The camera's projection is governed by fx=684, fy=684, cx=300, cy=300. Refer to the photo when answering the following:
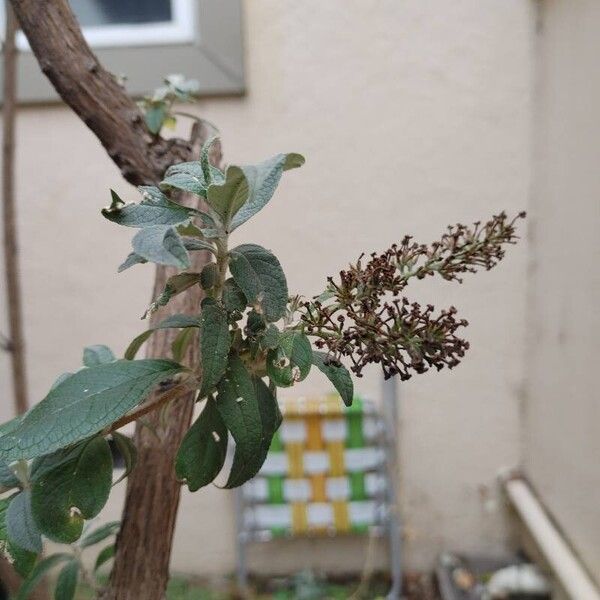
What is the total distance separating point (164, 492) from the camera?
56 cm

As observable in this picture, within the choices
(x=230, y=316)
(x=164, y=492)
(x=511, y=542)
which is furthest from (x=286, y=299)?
(x=511, y=542)

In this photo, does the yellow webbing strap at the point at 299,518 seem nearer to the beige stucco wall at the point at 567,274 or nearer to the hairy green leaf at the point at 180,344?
the beige stucco wall at the point at 567,274

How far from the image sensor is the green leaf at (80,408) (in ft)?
1.23

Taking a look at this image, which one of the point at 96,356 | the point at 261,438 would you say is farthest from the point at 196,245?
the point at 96,356

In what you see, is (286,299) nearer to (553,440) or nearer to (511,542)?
(553,440)

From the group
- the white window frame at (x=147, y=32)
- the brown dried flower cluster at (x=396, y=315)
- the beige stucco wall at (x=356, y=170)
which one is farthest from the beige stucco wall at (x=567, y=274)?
the brown dried flower cluster at (x=396, y=315)

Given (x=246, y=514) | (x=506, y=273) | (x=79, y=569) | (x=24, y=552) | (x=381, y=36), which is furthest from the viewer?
(x=246, y=514)

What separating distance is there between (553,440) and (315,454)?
602 mm

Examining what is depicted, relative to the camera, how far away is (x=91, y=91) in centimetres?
64

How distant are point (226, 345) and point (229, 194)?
9 cm

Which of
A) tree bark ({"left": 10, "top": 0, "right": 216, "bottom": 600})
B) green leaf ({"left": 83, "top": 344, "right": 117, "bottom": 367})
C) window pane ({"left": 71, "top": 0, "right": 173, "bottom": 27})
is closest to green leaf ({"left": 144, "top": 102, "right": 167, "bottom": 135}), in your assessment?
tree bark ({"left": 10, "top": 0, "right": 216, "bottom": 600})

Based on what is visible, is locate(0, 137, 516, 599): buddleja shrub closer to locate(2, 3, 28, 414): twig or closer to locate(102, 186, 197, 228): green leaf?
locate(102, 186, 197, 228): green leaf

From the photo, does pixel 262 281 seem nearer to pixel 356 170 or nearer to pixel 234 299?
pixel 234 299

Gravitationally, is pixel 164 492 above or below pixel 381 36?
below
